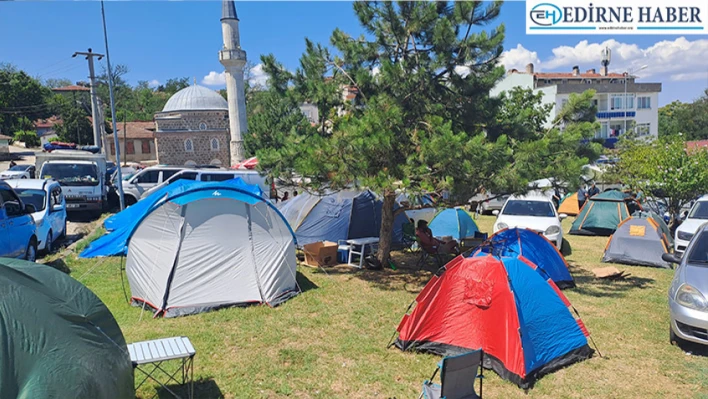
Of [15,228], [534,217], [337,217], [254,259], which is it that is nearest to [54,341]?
[254,259]

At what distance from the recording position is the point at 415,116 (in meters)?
8.74

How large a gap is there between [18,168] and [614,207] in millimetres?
29542

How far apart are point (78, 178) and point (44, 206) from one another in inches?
212

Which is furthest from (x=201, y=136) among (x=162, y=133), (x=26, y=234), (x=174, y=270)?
(x=174, y=270)

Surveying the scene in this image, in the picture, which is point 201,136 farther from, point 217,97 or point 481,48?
point 481,48

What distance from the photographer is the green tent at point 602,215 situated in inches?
566

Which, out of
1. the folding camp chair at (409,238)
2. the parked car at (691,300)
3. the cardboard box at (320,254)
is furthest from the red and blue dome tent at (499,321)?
the folding camp chair at (409,238)

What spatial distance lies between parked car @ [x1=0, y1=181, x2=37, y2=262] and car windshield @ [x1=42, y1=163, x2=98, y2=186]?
22.5 feet

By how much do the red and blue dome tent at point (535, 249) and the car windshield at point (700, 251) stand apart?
7.41 ft

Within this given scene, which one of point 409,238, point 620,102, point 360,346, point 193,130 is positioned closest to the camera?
point 360,346

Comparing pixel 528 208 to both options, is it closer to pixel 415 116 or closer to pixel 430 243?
pixel 430 243

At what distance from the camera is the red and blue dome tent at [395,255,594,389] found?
17.7 ft

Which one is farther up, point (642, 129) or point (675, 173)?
point (642, 129)

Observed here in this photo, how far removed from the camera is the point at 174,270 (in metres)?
7.38
